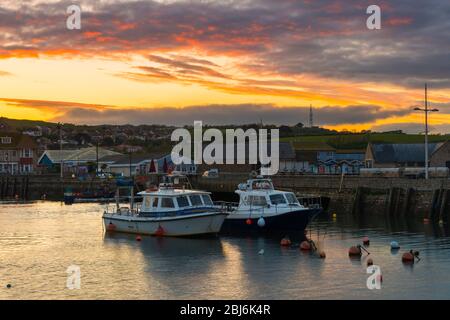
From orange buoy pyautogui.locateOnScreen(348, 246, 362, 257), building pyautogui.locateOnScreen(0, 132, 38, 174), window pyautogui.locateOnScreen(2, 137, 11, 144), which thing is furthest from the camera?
window pyautogui.locateOnScreen(2, 137, 11, 144)

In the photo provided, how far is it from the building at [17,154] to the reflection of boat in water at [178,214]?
84011mm

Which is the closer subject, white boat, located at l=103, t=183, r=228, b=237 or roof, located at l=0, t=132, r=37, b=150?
white boat, located at l=103, t=183, r=228, b=237

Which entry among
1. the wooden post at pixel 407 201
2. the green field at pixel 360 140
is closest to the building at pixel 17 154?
the green field at pixel 360 140

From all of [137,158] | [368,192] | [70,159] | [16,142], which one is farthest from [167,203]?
[70,159]

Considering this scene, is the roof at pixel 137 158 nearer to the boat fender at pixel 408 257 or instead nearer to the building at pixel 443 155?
the building at pixel 443 155

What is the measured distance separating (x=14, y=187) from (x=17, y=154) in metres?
25.8

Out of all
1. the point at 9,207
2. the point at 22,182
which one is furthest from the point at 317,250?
the point at 22,182

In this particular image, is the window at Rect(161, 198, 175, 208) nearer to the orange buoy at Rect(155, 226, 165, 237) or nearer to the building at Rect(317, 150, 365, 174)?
the orange buoy at Rect(155, 226, 165, 237)

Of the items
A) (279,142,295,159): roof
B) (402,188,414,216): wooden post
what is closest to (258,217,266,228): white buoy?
(402,188,414,216): wooden post

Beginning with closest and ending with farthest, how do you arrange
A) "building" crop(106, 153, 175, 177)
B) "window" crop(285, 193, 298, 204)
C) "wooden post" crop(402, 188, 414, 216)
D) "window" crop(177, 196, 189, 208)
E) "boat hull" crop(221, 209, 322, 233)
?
"window" crop(177, 196, 189, 208) → "boat hull" crop(221, 209, 322, 233) → "window" crop(285, 193, 298, 204) → "wooden post" crop(402, 188, 414, 216) → "building" crop(106, 153, 175, 177)

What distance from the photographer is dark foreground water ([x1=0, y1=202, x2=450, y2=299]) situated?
31.4m

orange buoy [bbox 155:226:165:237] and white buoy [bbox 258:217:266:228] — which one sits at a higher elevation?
white buoy [bbox 258:217:266:228]

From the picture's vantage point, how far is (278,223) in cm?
4931

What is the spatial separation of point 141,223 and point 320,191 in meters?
25.9
